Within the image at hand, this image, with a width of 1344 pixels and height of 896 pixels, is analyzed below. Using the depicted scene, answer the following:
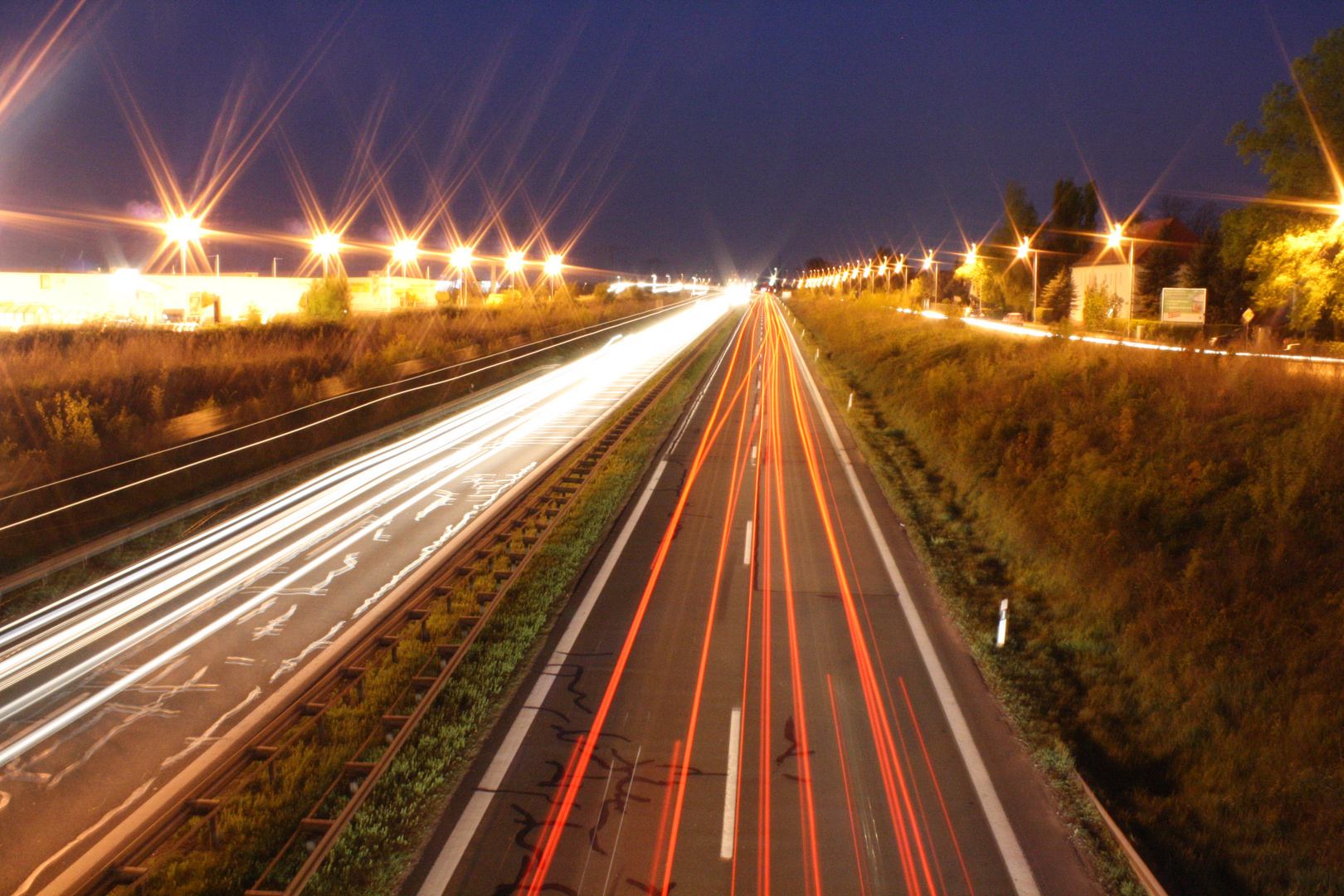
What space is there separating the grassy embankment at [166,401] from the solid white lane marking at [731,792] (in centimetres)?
1057

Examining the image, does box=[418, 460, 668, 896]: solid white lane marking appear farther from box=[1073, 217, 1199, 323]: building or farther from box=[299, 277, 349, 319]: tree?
box=[1073, 217, 1199, 323]: building

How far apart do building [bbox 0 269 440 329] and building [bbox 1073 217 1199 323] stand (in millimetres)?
48268

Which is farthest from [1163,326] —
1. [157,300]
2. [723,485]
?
[157,300]

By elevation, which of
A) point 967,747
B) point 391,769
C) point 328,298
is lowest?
point 967,747

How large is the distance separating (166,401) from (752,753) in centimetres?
1985

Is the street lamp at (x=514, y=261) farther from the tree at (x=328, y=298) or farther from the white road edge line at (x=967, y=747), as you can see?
the white road edge line at (x=967, y=747)

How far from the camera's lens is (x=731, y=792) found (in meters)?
6.97

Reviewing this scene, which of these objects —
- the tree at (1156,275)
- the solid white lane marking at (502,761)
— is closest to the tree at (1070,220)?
the tree at (1156,275)

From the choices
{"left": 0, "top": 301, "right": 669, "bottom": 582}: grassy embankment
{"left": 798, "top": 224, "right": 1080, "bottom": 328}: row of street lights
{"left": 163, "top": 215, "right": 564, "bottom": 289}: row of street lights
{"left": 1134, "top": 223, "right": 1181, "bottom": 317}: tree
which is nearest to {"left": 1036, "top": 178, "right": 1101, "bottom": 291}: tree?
{"left": 798, "top": 224, "right": 1080, "bottom": 328}: row of street lights

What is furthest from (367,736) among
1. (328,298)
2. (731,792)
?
(328,298)

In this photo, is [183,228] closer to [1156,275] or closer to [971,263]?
[1156,275]

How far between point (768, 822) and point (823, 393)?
92.4 feet

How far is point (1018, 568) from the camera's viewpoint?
1276 cm

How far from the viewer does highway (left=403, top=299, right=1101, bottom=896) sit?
6039 mm
